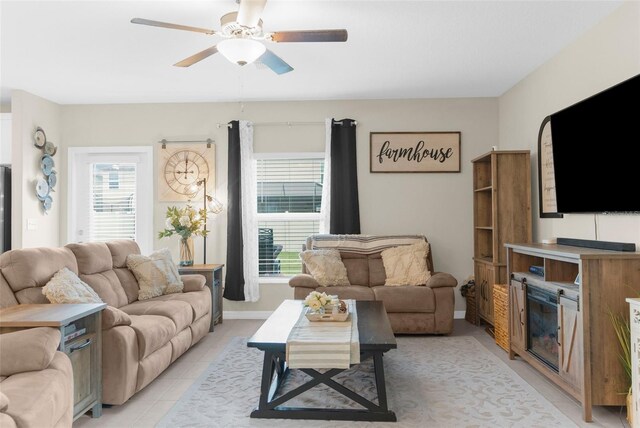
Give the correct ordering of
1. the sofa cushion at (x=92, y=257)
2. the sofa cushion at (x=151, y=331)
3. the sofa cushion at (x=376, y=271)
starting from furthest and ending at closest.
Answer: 1. the sofa cushion at (x=376, y=271)
2. the sofa cushion at (x=92, y=257)
3. the sofa cushion at (x=151, y=331)

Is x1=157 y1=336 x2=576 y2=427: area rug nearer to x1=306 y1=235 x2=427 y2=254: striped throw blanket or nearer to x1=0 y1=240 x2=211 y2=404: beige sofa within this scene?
x1=0 y1=240 x2=211 y2=404: beige sofa

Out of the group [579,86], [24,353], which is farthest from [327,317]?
[579,86]

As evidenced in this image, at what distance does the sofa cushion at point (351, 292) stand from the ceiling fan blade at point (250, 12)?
9.03 ft

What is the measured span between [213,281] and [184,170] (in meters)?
1.54

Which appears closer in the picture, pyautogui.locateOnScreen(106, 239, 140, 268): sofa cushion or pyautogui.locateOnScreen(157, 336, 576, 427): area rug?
pyautogui.locateOnScreen(157, 336, 576, 427): area rug

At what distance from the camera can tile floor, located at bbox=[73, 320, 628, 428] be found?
2676 mm

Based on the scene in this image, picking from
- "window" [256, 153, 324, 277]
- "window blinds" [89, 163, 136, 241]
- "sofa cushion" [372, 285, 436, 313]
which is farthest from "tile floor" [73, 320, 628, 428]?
"window blinds" [89, 163, 136, 241]

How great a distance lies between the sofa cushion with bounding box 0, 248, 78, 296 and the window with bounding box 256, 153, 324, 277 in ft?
9.25

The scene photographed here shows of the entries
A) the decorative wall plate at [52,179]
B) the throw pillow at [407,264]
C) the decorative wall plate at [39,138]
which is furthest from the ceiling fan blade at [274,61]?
the decorative wall plate at [52,179]

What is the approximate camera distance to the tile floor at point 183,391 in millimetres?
2676

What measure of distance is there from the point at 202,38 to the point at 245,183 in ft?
6.90

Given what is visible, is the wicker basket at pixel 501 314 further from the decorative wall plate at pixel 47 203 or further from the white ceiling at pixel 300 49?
the decorative wall plate at pixel 47 203

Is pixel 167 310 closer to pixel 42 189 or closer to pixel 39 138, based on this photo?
Result: pixel 42 189

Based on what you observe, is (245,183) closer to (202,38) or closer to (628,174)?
(202,38)
